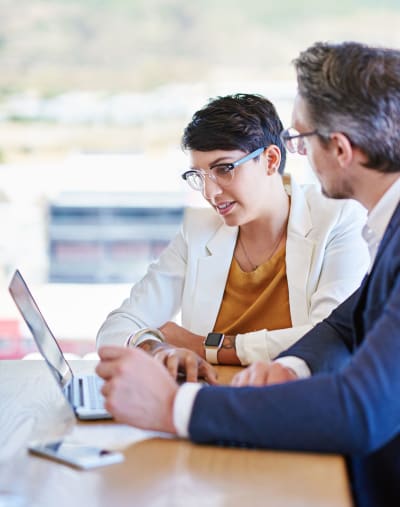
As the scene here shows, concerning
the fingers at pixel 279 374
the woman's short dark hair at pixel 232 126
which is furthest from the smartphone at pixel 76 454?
the woman's short dark hair at pixel 232 126

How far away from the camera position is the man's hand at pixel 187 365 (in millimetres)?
1667

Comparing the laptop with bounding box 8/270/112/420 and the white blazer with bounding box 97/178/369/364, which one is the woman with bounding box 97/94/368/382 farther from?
the laptop with bounding box 8/270/112/420

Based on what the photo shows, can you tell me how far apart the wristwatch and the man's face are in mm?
532

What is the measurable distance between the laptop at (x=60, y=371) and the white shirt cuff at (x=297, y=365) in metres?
0.35

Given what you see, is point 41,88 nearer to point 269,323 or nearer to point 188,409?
point 269,323

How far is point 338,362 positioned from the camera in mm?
1714

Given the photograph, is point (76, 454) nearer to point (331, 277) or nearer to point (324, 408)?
point (324, 408)

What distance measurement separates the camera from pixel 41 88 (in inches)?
295

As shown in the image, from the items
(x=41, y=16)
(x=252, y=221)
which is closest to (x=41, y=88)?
(x=41, y=16)

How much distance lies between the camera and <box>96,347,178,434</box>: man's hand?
1.30 metres

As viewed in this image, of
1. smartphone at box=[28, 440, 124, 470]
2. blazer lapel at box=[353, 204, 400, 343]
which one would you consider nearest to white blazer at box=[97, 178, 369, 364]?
blazer lapel at box=[353, 204, 400, 343]

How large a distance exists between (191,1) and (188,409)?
6.44 meters

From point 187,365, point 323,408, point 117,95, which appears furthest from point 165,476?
point 117,95

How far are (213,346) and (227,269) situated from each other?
336 millimetres
